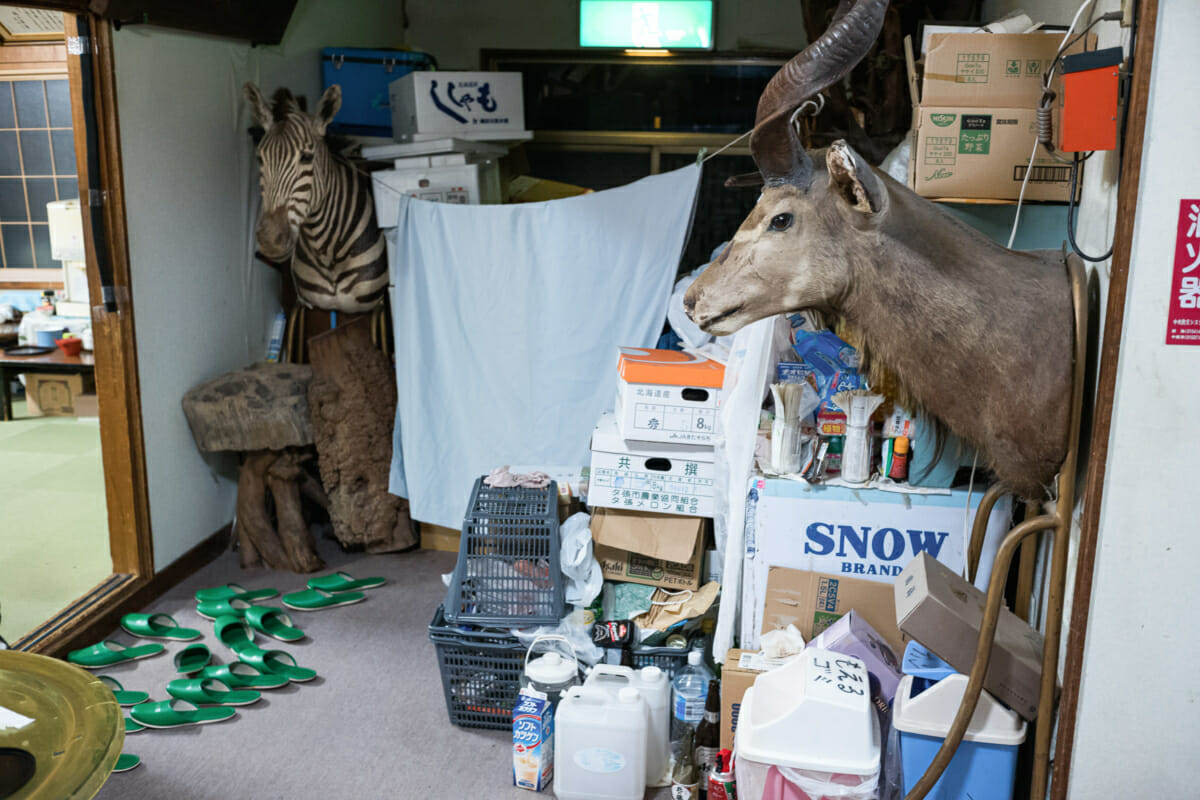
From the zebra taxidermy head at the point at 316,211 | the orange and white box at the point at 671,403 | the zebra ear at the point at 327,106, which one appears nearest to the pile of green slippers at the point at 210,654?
the zebra taxidermy head at the point at 316,211

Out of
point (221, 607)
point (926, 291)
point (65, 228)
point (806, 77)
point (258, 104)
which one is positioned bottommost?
point (221, 607)

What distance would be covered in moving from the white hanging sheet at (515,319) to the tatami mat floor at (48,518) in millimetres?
1383

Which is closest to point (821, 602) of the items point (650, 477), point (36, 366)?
point (650, 477)

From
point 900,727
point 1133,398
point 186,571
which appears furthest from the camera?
point 186,571

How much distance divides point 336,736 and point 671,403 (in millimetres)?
1442

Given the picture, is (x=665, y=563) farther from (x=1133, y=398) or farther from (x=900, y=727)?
(x=1133, y=398)

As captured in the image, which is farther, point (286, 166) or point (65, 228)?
point (65, 228)

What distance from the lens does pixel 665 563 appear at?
2.92 meters

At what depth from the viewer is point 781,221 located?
1.92 meters

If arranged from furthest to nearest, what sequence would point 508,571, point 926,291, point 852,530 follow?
point 508,571, point 852,530, point 926,291

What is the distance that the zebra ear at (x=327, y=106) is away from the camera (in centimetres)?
389

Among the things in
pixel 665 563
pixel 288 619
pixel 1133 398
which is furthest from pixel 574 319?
pixel 1133 398

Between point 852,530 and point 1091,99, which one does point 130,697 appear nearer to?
point 852,530

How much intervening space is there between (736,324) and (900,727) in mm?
946
